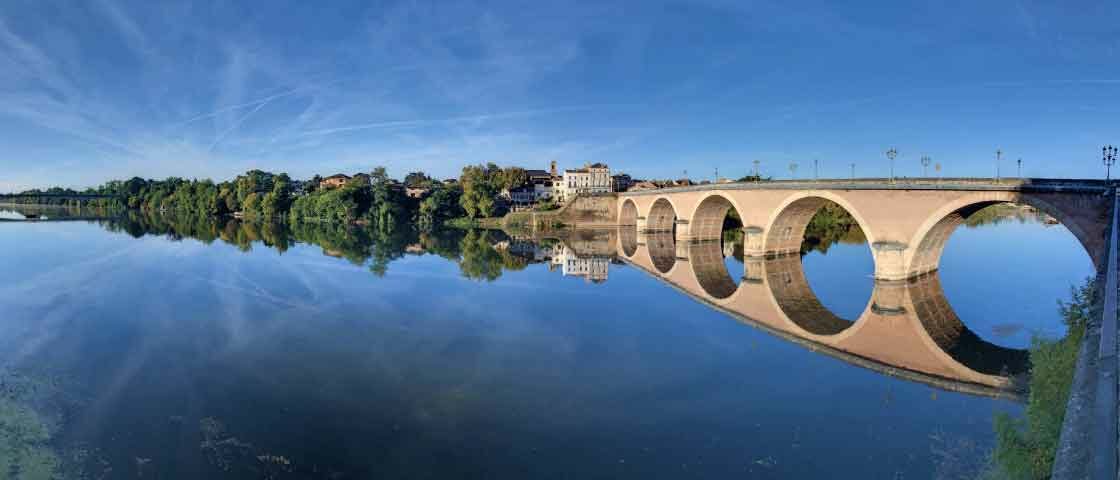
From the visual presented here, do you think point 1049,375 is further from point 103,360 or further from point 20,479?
point 103,360

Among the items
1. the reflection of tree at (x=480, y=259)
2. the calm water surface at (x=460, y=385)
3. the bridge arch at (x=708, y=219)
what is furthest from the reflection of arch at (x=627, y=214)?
the calm water surface at (x=460, y=385)

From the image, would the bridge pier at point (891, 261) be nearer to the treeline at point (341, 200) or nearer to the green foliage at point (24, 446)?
the green foliage at point (24, 446)

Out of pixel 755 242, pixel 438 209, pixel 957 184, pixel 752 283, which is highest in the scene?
pixel 438 209

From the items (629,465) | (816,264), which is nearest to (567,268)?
(816,264)

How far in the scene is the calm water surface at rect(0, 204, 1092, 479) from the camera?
34.9 feet

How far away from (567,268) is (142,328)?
23803 mm

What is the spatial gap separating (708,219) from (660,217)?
13.8 metres

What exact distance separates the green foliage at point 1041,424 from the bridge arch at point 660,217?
55.0m

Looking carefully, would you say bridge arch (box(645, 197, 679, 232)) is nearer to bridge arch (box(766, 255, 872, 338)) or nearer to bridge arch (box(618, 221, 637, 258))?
bridge arch (box(618, 221, 637, 258))

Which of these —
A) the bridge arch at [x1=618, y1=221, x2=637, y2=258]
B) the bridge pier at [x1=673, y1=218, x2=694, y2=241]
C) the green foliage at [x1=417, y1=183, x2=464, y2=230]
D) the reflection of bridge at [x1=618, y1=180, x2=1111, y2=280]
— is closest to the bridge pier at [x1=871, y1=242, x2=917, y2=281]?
the reflection of bridge at [x1=618, y1=180, x2=1111, y2=280]

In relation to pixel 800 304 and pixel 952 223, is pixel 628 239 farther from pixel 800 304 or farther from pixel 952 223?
pixel 800 304

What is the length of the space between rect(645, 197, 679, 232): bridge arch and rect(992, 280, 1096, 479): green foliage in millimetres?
55004

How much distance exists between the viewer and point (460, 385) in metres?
14.5

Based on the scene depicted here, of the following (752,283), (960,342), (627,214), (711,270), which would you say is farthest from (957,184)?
(627,214)
